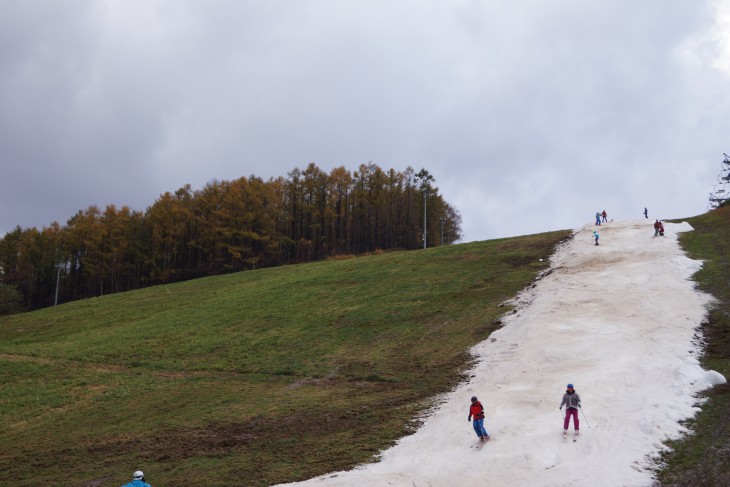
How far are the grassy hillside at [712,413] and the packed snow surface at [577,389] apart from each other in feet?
1.76

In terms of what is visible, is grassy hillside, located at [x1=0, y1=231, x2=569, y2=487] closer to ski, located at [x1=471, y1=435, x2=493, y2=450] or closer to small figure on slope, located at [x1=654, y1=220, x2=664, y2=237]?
ski, located at [x1=471, y1=435, x2=493, y2=450]

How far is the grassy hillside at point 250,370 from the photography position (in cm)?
1764

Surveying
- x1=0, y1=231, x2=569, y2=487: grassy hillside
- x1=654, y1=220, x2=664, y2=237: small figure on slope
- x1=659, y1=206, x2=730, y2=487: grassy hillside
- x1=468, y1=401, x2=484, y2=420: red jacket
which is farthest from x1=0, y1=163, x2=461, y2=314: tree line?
x1=468, y1=401, x2=484, y2=420: red jacket

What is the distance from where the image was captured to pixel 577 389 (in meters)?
19.6

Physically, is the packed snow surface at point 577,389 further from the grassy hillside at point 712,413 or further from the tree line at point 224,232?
the tree line at point 224,232

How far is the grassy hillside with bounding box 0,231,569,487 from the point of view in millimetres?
17641

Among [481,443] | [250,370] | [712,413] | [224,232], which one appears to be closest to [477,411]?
[481,443]

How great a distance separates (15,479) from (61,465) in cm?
137

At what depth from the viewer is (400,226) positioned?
347ft

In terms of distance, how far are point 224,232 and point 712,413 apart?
82047 millimetres

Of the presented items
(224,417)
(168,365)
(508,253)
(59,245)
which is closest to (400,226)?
(508,253)

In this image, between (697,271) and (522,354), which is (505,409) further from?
(697,271)

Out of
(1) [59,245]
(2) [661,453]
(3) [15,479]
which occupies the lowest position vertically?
(3) [15,479]

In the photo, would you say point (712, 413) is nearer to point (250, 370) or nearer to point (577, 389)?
point (577, 389)
